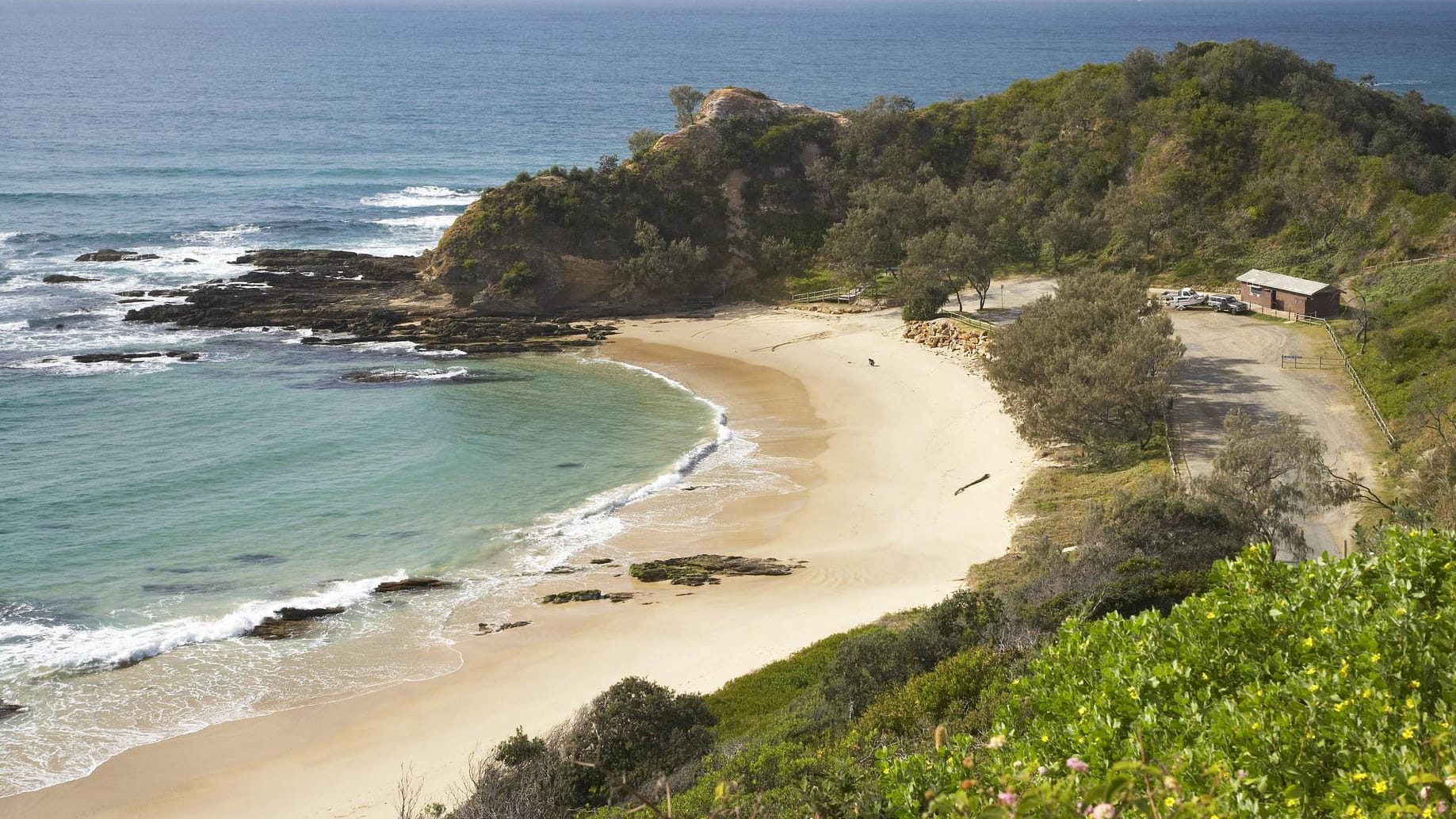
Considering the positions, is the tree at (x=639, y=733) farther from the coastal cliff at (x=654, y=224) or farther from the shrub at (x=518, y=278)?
the coastal cliff at (x=654, y=224)

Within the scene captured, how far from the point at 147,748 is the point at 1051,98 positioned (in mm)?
57208

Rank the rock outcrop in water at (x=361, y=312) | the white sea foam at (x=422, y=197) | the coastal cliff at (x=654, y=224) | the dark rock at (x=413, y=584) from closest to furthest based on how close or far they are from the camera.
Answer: the dark rock at (x=413, y=584), the rock outcrop in water at (x=361, y=312), the coastal cliff at (x=654, y=224), the white sea foam at (x=422, y=197)

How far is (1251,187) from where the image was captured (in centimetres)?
5338

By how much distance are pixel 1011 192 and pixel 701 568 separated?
116 ft

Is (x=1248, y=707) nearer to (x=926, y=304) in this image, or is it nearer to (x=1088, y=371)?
(x=1088, y=371)

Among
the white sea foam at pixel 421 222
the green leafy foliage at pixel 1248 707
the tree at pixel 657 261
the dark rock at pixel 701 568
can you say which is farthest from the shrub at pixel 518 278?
the green leafy foliage at pixel 1248 707

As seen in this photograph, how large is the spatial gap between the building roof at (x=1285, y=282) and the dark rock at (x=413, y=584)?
33428 mm

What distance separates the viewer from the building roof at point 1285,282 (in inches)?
1667

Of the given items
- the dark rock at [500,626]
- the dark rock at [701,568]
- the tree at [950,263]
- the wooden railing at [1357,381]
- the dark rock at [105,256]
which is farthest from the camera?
the dark rock at [105,256]

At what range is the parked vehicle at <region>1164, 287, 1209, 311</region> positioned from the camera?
1805 inches

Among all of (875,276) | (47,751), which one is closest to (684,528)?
(47,751)

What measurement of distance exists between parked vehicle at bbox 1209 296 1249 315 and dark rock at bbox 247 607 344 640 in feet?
117

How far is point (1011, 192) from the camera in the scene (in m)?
56.9

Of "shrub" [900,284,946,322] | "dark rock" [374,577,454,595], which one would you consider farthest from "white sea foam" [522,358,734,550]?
"shrub" [900,284,946,322]
